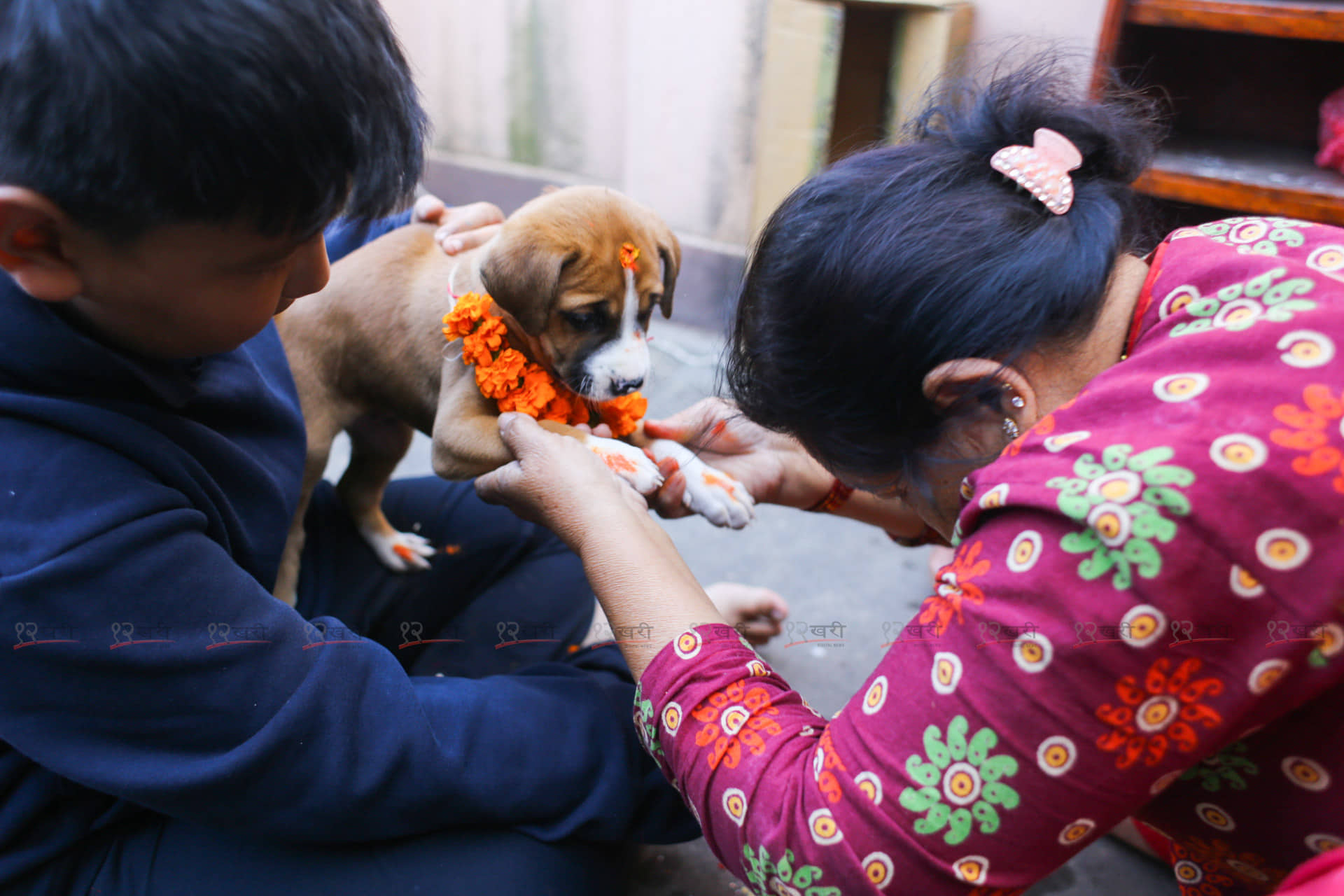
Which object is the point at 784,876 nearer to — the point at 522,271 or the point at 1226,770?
the point at 1226,770

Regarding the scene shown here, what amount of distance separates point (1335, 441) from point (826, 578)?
1956mm

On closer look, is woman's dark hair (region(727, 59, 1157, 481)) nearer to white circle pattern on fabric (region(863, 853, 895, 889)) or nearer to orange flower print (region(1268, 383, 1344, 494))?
orange flower print (region(1268, 383, 1344, 494))

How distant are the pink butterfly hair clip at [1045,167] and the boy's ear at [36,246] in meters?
0.96

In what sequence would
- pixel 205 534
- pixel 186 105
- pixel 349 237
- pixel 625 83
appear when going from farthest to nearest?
pixel 625 83 → pixel 349 237 → pixel 205 534 → pixel 186 105

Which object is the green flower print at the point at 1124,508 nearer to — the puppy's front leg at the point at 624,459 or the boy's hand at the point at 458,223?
the puppy's front leg at the point at 624,459

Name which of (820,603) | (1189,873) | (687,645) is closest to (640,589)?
(687,645)

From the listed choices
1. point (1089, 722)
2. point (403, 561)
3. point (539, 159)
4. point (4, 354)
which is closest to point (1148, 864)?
point (1089, 722)

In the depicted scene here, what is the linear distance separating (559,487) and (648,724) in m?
0.40

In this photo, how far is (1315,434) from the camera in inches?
31.6

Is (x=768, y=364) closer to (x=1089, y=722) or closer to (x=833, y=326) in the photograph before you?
(x=833, y=326)

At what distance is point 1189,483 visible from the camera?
0.82m

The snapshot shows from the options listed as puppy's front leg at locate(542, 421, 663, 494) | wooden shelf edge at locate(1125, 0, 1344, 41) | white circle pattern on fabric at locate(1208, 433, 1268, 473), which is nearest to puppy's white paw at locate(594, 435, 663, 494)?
puppy's front leg at locate(542, 421, 663, 494)

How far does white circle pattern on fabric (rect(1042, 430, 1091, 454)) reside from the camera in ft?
2.93

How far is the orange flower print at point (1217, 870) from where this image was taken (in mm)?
1086
